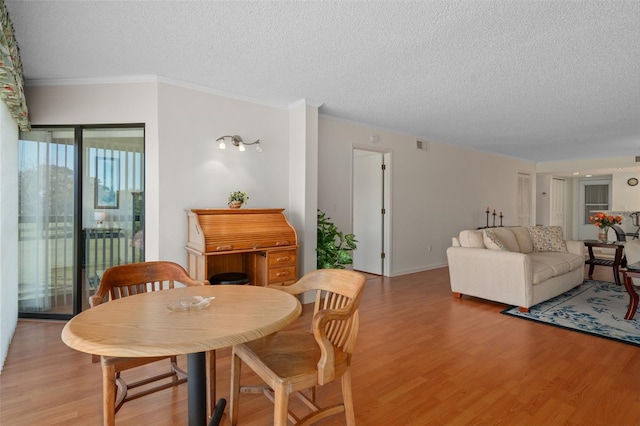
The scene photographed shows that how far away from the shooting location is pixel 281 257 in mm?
3494

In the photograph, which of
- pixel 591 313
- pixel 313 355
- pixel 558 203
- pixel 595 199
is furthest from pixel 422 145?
pixel 595 199

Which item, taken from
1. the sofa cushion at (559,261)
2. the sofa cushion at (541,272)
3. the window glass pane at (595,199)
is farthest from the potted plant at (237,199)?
the window glass pane at (595,199)

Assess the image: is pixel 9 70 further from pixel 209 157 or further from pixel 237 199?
pixel 237 199

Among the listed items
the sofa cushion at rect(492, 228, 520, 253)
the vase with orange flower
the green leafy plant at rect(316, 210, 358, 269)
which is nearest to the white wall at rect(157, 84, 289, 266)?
the green leafy plant at rect(316, 210, 358, 269)

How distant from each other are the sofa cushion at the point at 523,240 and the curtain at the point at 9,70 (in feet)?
18.3

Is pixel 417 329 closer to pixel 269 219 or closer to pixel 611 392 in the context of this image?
pixel 611 392

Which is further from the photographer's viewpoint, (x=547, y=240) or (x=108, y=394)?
(x=547, y=240)

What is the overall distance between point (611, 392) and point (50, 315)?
15.5 feet

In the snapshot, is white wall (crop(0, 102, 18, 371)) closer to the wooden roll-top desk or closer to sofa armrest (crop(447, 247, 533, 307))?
the wooden roll-top desk

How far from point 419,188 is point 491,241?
198 cm

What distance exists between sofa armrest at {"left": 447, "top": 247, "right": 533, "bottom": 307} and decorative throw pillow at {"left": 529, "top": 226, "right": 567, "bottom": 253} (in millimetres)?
1623

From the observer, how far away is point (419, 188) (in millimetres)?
5918

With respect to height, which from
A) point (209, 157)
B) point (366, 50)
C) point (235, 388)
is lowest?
point (235, 388)

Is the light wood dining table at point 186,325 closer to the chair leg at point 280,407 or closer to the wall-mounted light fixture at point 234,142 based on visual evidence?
the chair leg at point 280,407
